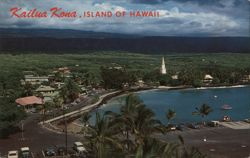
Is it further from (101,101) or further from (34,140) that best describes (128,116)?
(101,101)

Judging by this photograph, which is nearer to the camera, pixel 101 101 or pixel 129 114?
pixel 129 114

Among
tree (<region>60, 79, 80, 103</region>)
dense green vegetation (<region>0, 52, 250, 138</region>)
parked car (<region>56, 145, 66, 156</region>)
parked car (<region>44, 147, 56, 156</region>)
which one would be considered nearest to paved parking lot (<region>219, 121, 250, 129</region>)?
parked car (<region>56, 145, 66, 156</region>)

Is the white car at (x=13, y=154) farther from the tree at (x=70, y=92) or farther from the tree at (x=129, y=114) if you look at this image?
the tree at (x=70, y=92)

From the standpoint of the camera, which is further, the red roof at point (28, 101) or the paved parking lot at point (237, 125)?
the red roof at point (28, 101)

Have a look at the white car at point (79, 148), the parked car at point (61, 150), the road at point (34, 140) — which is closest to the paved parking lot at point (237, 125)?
the road at point (34, 140)

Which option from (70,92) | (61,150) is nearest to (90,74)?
(70,92)

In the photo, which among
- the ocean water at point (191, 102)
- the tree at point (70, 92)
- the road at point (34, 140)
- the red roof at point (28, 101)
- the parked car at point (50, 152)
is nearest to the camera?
the parked car at point (50, 152)

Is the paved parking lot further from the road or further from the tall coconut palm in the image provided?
the tall coconut palm

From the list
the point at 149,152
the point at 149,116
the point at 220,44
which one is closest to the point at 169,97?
the point at 149,116
